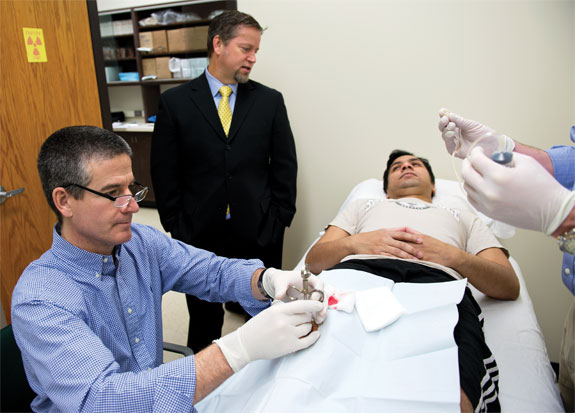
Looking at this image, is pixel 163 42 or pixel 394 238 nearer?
pixel 394 238

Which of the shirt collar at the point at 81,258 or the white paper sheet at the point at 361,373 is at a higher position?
the shirt collar at the point at 81,258

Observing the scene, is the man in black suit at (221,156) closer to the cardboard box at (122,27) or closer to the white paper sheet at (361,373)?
the white paper sheet at (361,373)

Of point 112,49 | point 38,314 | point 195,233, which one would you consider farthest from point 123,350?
point 112,49

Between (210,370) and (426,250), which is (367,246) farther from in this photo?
A: (210,370)

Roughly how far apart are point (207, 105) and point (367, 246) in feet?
3.47

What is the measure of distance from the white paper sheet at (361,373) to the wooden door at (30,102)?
1.33 metres

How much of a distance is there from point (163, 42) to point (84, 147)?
4033 millimetres

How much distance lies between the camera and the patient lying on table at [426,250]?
3.91 feet

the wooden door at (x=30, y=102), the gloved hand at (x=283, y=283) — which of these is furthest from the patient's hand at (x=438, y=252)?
the wooden door at (x=30, y=102)

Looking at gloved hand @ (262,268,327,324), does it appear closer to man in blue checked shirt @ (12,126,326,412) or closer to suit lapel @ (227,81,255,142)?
man in blue checked shirt @ (12,126,326,412)

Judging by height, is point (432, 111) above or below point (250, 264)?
above

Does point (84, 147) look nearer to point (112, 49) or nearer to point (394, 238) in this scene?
point (394, 238)

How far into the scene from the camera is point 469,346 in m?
1.15

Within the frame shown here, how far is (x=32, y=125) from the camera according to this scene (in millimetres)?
1854
